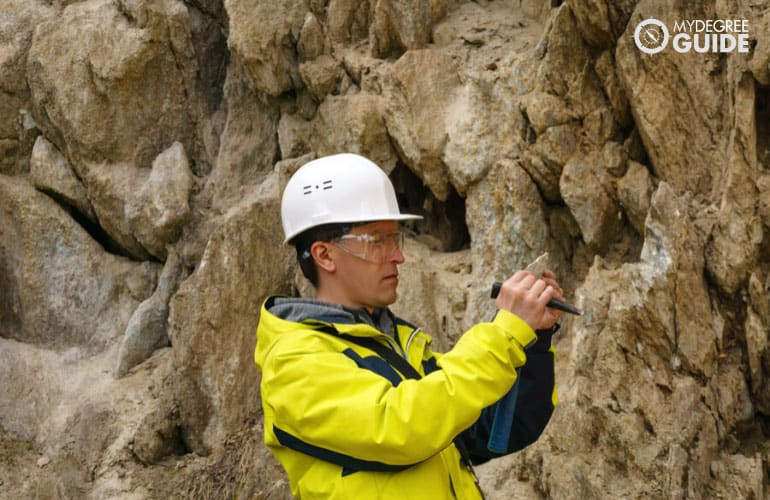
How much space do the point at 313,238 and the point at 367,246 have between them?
0.78 feet

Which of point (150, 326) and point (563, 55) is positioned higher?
point (563, 55)

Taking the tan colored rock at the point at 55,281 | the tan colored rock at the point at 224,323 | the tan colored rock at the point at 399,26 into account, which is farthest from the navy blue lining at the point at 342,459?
the tan colored rock at the point at 55,281

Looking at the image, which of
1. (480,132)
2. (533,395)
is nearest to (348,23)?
(480,132)

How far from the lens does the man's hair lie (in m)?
2.89

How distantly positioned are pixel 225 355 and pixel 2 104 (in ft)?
14.6

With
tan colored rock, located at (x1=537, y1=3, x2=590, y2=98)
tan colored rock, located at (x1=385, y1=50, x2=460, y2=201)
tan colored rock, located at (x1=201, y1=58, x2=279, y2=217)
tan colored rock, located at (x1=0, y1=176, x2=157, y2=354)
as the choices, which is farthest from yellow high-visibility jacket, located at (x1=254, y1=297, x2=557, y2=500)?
tan colored rock, located at (x1=0, y1=176, x2=157, y2=354)

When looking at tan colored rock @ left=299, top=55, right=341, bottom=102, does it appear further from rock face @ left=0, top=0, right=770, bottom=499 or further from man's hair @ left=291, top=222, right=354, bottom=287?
man's hair @ left=291, top=222, right=354, bottom=287

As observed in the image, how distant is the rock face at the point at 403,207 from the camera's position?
4824mm

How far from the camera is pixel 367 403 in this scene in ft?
7.43

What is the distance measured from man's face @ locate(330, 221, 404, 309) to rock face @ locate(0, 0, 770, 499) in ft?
8.85

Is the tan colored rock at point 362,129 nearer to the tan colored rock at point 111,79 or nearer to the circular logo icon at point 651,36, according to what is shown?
the tan colored rock at point 111,79

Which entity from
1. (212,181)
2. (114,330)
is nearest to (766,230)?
(212,181)

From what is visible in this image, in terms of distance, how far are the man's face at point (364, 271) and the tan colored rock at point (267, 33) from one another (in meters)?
5.69

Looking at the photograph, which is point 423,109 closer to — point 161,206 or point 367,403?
point 161,206
